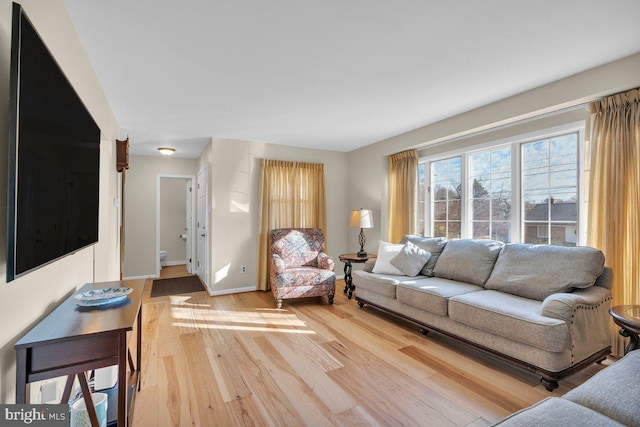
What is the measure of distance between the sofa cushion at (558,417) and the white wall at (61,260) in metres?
1.85

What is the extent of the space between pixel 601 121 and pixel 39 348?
3986mm

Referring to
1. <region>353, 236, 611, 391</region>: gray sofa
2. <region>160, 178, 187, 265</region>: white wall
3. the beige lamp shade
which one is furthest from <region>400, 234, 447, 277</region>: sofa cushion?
<region>160, 178, 187, 265</region>: white wall

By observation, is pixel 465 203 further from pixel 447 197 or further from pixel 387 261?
pixel 387 261

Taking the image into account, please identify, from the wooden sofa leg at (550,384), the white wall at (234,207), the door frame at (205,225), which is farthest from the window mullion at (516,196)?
the door frame at (205,225)

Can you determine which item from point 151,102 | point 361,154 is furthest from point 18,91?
point 361,154

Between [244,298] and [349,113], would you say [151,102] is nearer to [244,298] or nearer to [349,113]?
[349,113]

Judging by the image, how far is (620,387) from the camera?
4.06ft

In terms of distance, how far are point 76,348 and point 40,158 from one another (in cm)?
77

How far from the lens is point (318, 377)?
2.25m

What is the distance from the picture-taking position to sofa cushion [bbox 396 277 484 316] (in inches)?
110

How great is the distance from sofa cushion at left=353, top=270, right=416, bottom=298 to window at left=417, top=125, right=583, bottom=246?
1166mm

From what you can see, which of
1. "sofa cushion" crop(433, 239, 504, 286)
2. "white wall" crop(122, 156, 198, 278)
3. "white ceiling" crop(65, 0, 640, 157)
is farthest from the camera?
"white wall" crop(122, 156, 198, 278)

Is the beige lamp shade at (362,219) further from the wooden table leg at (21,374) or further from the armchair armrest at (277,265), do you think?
the wooden table leg at (21,374)

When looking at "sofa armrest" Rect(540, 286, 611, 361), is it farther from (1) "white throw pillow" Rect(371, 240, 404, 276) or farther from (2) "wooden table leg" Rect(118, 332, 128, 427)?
(2) "wooden table leg" Rect(118, 332, 128, 427)
